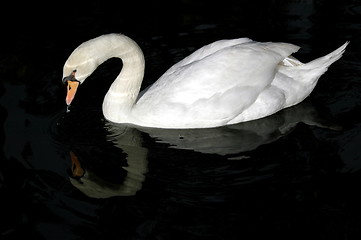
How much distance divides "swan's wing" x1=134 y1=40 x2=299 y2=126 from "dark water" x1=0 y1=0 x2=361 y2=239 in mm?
249

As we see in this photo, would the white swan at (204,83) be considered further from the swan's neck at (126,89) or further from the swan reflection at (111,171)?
the swan reflection at (111,171)

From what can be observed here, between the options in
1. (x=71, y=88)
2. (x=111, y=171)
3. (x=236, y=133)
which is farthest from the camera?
(x=236, y=133)

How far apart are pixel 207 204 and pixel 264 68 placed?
7.01 ft

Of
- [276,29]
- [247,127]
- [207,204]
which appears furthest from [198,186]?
[276,29]

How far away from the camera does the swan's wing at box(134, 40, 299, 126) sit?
7.64 m

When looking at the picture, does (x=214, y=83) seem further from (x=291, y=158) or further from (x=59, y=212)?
(x=59, y=212)

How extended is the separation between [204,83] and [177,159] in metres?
0.97

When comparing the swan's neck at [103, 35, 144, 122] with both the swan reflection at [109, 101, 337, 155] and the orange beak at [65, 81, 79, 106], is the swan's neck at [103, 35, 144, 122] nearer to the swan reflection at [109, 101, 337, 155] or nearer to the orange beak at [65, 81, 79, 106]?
the swan reflection at [109, 101, 337, 155]

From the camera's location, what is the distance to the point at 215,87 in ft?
25.0

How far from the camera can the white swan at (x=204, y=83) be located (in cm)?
761

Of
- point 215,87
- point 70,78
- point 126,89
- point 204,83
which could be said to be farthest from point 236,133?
point 70,78

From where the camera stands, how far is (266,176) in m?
6.76

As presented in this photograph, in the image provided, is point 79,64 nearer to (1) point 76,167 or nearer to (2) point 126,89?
(2) point 126,89

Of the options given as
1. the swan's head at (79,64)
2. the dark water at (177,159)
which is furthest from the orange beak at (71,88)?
the dark water at (177,159)
